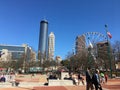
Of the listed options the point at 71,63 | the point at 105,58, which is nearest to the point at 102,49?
the point at 105,58

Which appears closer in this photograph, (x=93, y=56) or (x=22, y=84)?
(x=22, y=84)

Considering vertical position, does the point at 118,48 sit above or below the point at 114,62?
above

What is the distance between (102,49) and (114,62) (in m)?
6.21

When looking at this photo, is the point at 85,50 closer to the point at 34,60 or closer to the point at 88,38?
the point at 88,38

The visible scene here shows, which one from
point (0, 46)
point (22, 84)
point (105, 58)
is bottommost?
point (22, 84)

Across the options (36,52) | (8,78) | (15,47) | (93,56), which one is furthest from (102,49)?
(15,47)

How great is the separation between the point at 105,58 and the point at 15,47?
110 meters

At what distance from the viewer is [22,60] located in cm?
8175

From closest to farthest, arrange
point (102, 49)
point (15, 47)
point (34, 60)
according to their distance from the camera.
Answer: point (102, 49), point (34, 60), point (15, 47)

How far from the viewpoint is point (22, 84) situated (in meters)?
20.9

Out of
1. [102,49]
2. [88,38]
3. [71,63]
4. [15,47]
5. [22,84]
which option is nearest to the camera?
[22,84]

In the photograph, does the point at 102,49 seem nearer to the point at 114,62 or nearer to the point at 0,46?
the point at 114,62

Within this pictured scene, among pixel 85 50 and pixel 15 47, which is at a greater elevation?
pixel 15 47

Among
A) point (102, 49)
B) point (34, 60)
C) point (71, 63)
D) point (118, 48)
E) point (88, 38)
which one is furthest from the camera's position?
point (34, 60)
